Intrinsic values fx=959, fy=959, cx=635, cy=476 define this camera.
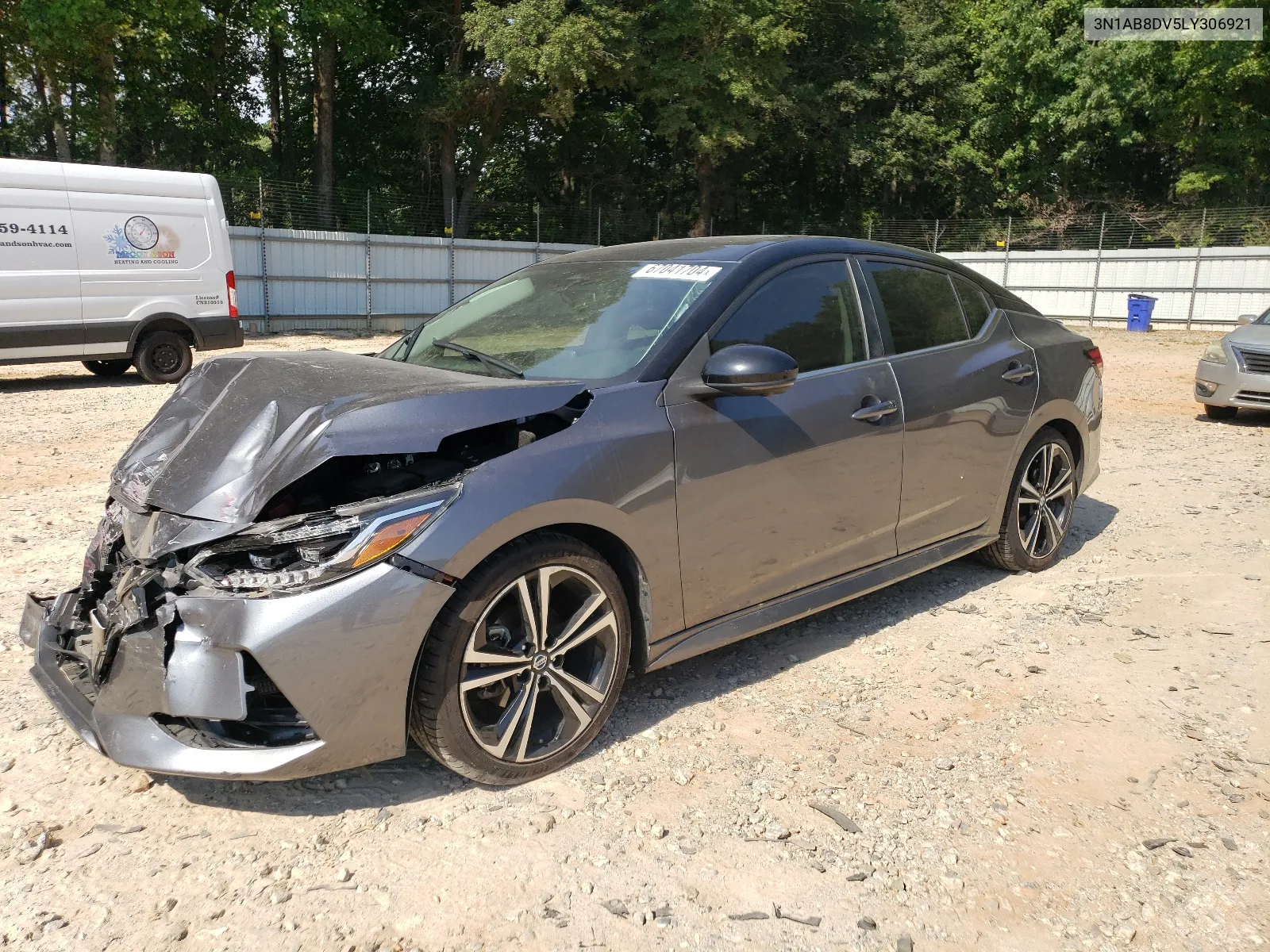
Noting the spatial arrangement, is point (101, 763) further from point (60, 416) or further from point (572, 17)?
point (572, 17)

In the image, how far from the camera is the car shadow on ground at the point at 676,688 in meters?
2.91

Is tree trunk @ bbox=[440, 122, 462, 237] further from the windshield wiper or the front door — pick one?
the front door

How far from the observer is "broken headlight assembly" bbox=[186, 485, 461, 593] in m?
2.59

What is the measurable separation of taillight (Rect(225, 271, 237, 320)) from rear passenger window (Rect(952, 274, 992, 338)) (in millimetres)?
10707

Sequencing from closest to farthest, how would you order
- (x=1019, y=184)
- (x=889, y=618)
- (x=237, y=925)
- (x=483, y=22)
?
(x=237, y=925) < (x=889, y=618) < (x=483, y=22) < (x=1019, y=184)

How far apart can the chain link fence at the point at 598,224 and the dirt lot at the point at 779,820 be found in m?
17.7

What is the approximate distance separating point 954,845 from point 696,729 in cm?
96

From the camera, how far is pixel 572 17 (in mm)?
24891

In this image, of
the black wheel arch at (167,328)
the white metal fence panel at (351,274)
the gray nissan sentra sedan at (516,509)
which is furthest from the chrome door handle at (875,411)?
the white metal fence panel at (351,274)

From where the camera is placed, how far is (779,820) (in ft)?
9.43

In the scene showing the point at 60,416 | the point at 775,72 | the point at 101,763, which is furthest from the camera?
the point at 775,72

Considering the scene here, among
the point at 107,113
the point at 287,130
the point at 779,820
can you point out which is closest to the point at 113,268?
the point at 779,820

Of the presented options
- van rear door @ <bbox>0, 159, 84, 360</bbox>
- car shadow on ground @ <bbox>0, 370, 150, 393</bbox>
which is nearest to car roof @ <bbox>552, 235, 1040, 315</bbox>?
van rear door @ <bbox>0, 159, 84, 360</bbox>

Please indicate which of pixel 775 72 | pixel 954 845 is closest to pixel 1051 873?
pixel 954 845
